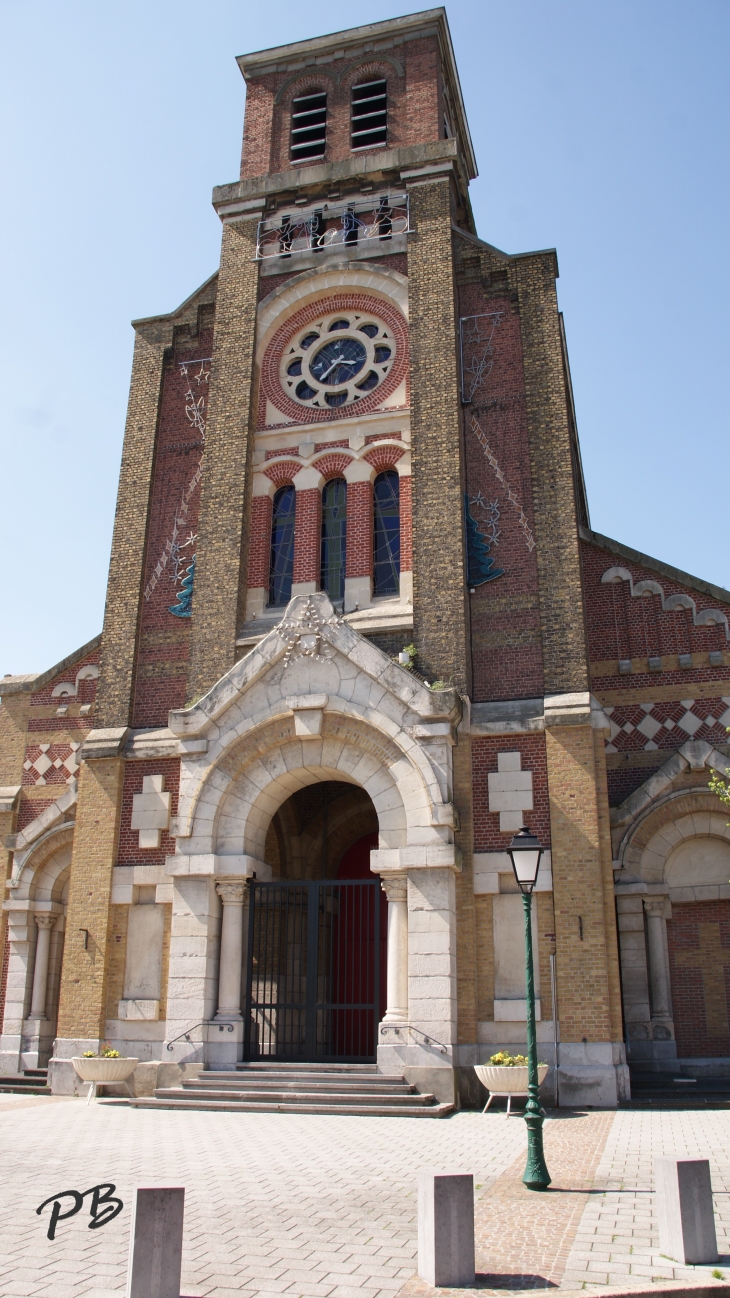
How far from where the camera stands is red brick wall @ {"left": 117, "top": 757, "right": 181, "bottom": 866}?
17391 mm

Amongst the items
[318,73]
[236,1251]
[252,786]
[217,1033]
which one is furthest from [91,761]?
[318,73]

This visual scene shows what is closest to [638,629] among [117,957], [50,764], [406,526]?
[406,526]

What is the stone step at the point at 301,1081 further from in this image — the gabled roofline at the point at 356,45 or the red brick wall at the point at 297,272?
the gabled roofline at the point at 356,45

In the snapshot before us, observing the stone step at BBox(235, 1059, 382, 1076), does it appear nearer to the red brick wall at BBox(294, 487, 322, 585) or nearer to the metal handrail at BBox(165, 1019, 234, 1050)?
the metal handrail at BBox(165, 1019, 234, 1050)

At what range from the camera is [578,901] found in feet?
50.1

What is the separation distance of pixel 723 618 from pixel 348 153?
12494 millimetres

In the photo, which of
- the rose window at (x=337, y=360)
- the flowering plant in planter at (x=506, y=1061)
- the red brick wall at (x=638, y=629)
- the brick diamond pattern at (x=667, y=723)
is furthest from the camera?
the rose window at (x=337, y=360)

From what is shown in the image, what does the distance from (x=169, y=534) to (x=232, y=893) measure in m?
7.23

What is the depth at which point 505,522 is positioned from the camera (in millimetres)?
18031

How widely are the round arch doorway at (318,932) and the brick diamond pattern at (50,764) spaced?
459 cm

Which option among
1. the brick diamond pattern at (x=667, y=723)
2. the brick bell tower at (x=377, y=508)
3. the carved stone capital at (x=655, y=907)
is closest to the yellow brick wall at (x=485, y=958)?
the brick bell tower at (x=377, y=508)

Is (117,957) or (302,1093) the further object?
(117,957)

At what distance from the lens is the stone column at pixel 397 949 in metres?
15.0

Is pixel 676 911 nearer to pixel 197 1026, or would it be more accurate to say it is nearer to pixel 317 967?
pixel 317 967
